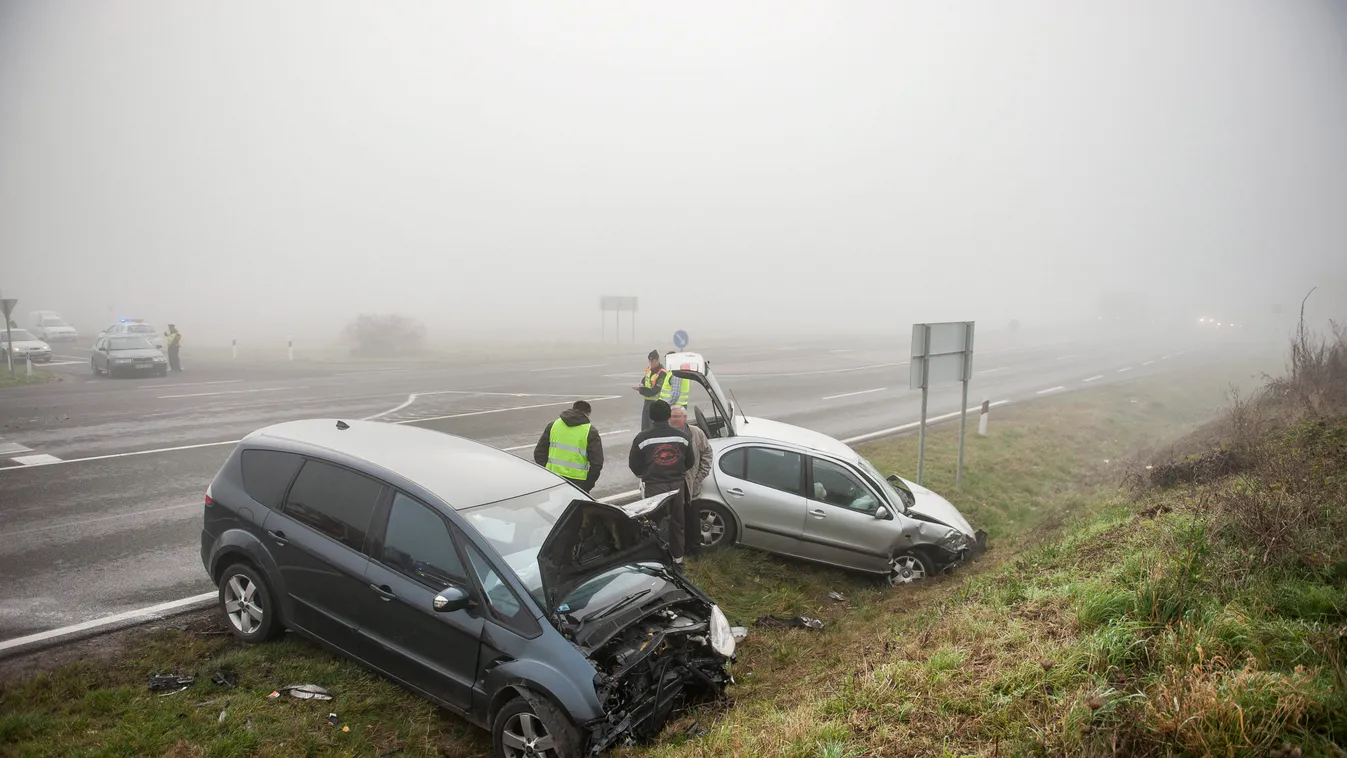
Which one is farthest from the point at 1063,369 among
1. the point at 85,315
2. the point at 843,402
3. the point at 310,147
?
the point at 310,147

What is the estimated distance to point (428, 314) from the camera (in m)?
86.2

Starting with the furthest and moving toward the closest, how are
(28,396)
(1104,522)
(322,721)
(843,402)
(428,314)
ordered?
(428,314)
(843,402)
(28,396)
(1104,522)
(322,721)

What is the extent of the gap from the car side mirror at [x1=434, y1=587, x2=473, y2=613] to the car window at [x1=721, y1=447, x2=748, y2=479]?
4386 mm

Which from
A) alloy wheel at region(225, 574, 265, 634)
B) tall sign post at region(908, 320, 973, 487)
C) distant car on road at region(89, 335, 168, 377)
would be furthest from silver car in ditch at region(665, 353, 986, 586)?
distant car on road at region(89, 335, 168, 377)

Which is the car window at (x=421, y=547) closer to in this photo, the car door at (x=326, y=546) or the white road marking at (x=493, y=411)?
the car door at (x=326, y=546)

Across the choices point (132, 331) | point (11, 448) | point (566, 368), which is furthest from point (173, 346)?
point (11, 448)

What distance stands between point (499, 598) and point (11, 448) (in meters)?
12.3

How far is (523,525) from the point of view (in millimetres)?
5000

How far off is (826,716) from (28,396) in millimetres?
22330

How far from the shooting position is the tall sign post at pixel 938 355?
1073cm

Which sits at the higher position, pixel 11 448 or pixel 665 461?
pixel 665 461

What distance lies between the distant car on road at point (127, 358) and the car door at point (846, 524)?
2436 centimetres

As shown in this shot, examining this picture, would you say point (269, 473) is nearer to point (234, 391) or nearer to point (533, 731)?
point (533, 731)

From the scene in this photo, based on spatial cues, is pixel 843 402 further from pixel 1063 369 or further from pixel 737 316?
pixel 737 316
